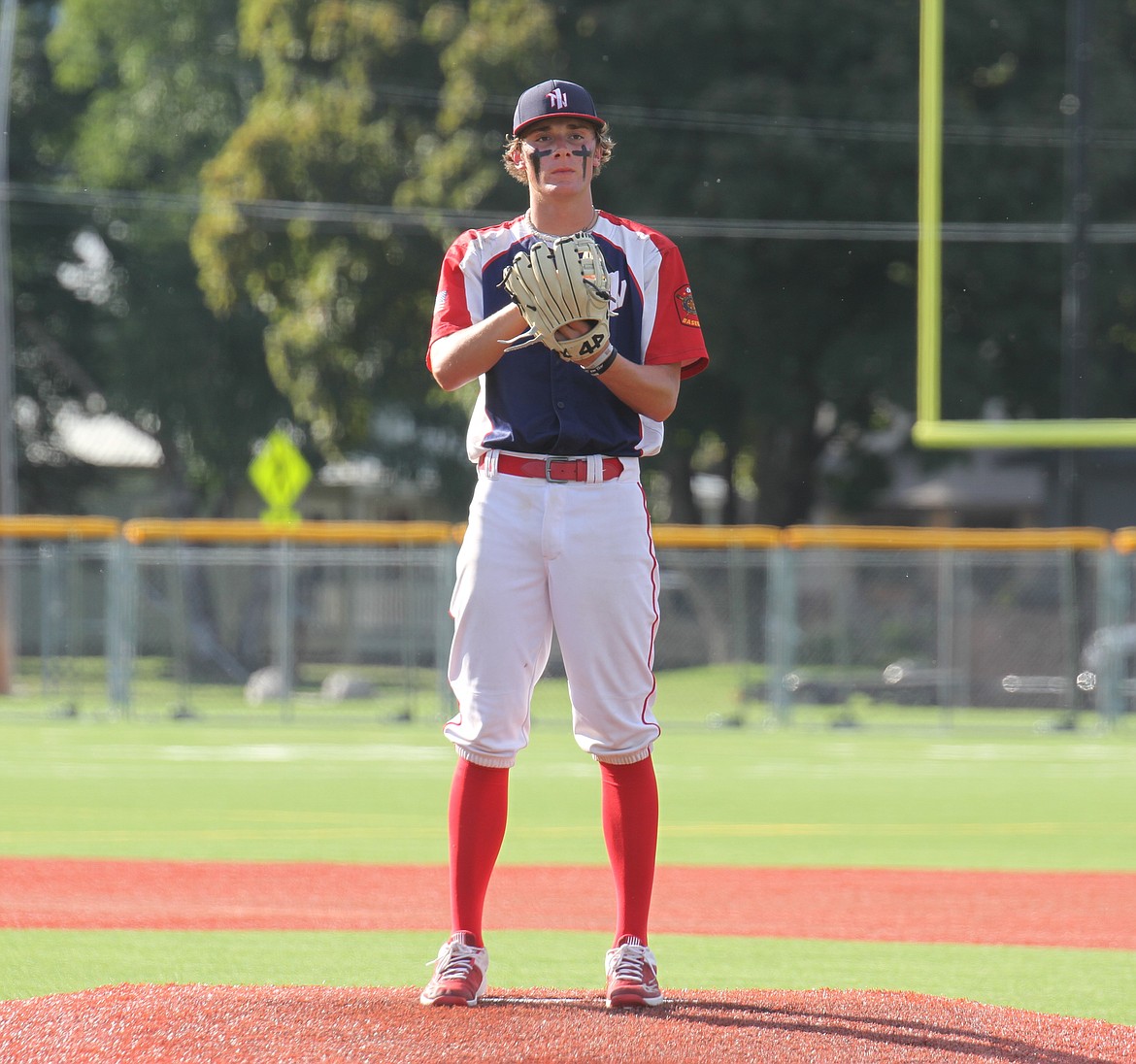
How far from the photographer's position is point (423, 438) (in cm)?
2948

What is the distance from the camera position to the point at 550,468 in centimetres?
404

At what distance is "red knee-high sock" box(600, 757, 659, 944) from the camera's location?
4199mm

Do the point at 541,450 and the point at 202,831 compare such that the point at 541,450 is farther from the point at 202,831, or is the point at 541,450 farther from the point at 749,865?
the point at 202,831

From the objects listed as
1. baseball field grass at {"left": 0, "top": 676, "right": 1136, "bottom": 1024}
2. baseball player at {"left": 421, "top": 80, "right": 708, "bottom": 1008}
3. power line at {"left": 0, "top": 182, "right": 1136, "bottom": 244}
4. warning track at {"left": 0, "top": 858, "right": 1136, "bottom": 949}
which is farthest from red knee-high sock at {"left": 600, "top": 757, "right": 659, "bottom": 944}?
power line at {"left": 0, "top": 182, "right": 1136, "bottom": 244}

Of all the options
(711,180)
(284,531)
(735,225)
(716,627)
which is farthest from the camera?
(735,225)

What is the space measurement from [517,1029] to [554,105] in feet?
7.11

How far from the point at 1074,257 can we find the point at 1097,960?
→ 36.6 ft

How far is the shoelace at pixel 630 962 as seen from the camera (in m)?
4.04

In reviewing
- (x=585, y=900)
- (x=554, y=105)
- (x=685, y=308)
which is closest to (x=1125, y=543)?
(x=585, y=900)

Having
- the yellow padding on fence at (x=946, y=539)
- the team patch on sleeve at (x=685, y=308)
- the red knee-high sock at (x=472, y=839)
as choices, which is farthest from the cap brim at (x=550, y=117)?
the yellow padding on fence at (x=946, y=539)

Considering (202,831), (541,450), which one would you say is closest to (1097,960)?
(541,450)

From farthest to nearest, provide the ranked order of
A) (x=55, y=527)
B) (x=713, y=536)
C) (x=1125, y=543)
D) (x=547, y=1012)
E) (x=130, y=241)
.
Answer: (x=130, y=241)
(x=55, y=527)
(x=713, y=536)
(x=1125, y=543)
(x=547, y=1012)

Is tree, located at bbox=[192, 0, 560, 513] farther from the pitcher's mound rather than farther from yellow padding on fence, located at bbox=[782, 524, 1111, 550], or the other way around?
the pitcher's mound

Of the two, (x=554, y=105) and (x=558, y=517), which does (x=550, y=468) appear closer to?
(x=558, y=517)
